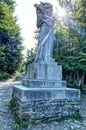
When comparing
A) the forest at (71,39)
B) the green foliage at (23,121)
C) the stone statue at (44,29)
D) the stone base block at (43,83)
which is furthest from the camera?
the forest at (71,39)

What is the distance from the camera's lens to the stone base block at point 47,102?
5.32 m

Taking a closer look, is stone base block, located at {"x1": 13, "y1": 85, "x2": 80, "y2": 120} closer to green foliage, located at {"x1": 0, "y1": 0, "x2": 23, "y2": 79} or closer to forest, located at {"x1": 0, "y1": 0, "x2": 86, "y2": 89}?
forest, located at {"x1": 0, "y1": 0, "x2": 86, "y2": 89}

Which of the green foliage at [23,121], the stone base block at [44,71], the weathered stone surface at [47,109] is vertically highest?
the stone base block at [44,71]

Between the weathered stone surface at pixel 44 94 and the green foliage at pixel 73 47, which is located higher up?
the green foliage at pixel 73 47

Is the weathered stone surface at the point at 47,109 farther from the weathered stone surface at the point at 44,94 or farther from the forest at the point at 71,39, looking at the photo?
the forest at the point at 71,39

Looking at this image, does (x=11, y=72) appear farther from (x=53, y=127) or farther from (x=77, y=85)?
(x=53, y=127)

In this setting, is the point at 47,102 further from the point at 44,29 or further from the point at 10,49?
the point at 10,49

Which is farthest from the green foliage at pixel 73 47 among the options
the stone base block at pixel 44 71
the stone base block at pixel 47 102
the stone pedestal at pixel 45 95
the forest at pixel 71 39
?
the stone base block at pixel 47 102

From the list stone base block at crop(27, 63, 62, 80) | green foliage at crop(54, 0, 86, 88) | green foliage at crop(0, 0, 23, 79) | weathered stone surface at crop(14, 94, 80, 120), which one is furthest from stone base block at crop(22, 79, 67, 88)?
green foliage at crop(0, 0, 23, 79)

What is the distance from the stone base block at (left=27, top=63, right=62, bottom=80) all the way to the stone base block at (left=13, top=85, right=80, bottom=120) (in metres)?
0.55

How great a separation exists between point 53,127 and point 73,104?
1.29m

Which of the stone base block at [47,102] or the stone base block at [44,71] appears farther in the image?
the stone base block at [44,71]

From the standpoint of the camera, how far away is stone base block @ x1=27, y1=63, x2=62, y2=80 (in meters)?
6.10

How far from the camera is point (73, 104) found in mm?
6082
